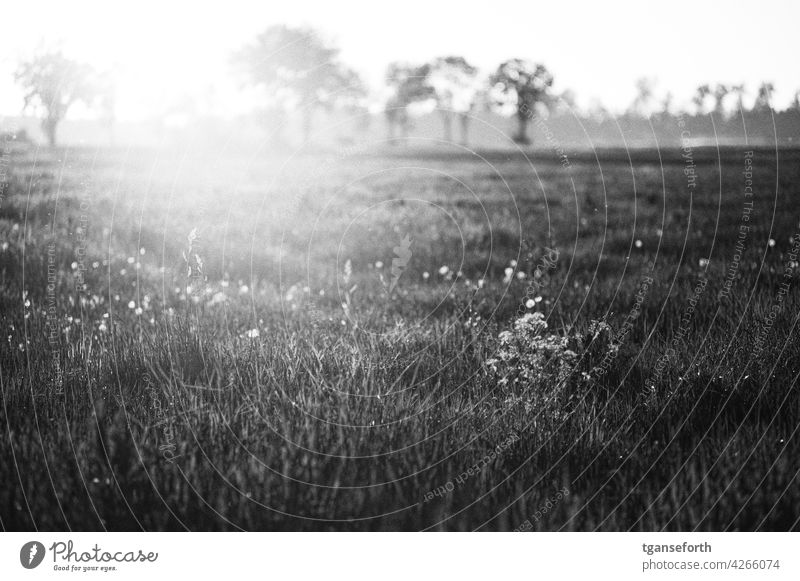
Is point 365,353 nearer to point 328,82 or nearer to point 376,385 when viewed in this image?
point 376,385

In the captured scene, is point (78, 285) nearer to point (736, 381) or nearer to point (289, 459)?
point (289, 459)

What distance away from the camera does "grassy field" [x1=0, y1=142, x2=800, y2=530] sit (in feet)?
8.13

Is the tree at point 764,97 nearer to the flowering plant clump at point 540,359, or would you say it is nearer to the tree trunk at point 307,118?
the flowering plant clump at point 540,359

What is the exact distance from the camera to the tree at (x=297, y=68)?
13.0 feet

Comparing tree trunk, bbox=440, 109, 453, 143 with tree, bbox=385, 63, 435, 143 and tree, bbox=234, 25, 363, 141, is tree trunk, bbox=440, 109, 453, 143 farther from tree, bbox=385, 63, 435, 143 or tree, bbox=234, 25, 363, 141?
tree, bbox=234, 25, 363, 141

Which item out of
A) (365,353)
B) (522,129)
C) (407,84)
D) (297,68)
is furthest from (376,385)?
(522,129)

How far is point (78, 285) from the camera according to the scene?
13.7ft

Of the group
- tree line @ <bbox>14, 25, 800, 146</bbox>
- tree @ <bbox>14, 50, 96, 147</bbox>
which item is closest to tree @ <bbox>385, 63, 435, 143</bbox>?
tree line @ <bbox>14, 25, 800, 146</bbox>

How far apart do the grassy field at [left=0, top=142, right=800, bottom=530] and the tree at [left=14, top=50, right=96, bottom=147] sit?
0.79 m

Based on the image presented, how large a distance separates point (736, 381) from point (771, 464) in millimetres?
600

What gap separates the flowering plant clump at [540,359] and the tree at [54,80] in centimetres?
283

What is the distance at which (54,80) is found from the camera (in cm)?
374

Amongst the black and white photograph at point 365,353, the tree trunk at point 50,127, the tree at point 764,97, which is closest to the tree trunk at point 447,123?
the black and white photograph at point 365,353
